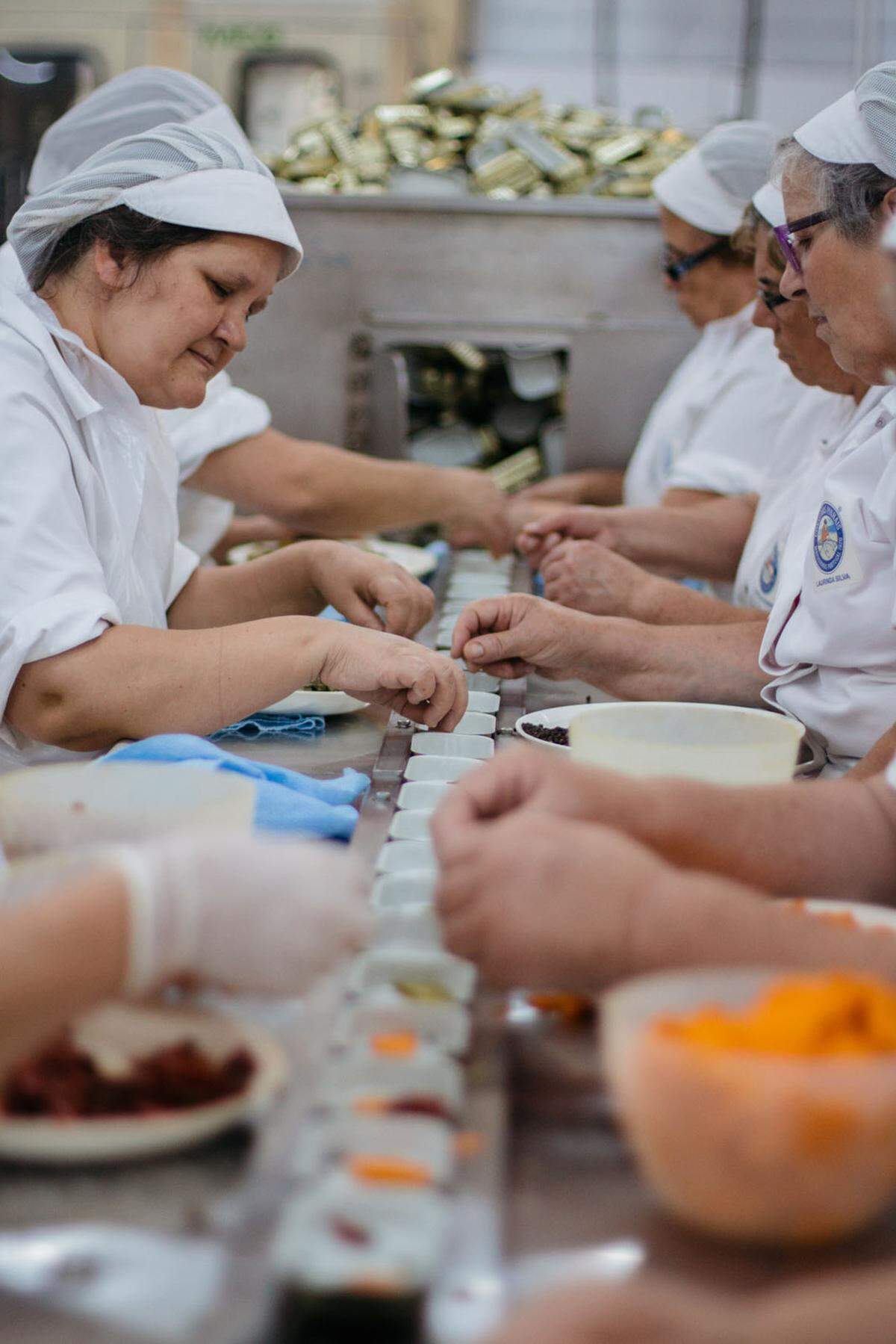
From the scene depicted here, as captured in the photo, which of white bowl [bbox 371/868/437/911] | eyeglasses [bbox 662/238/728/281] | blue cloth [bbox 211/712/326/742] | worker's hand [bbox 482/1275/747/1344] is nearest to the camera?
worker's hand [bbox 482/1275/747/1344]

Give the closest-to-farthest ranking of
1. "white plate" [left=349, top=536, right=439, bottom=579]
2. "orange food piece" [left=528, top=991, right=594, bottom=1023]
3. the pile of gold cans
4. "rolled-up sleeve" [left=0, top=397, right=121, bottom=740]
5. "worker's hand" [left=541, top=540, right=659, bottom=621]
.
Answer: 1. "orange food piece" [left=528, top=991, right=594, bottom=1023]
2. "rolled-up sleeve" [left=0, top=397, right=121, bottom=740]
3. "worker's hand" [left=541, top=540, right=659, bottom=621]
4. "white plate" [left=349, top=536, right=439, bottom=579]
5. the pile of gold cans

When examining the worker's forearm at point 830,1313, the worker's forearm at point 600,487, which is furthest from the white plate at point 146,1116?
the worker's forearm at point 600,487

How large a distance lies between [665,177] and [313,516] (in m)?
1.32

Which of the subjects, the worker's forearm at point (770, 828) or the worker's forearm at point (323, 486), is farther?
the worker's forearm at point (323, 486)

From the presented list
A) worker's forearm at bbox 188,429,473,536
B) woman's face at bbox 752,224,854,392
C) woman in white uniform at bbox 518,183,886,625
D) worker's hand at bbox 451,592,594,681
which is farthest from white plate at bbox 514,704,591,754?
worker's forearm at bbox 188,429,473,536

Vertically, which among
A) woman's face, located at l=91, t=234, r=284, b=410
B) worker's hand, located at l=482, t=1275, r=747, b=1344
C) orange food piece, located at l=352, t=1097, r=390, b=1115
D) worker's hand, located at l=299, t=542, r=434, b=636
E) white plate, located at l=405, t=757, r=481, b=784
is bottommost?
worker's hand, located at l=299, t=542, r=434, b=636

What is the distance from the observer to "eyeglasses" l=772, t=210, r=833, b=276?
191cm

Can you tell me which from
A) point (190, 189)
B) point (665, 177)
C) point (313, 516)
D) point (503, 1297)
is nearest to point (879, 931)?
point (503, 1297)

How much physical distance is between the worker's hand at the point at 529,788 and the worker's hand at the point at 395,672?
2.14 ft

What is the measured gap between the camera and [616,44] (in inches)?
336

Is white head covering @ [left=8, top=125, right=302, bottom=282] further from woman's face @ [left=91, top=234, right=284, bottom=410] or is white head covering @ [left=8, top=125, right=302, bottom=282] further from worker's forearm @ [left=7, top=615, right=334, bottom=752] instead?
worker's forearm @ [left=7, top=615, right=334, bottom=752]

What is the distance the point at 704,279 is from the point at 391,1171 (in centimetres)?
314

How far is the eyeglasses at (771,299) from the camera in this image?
7.80 feet

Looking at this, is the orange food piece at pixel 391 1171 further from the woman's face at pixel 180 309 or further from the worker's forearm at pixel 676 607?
the worker's forearm at pixel 676 607
